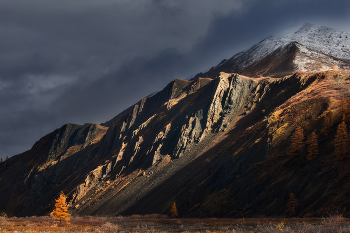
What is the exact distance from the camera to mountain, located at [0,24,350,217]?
109 feet

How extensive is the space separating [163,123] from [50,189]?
6260 centimetres

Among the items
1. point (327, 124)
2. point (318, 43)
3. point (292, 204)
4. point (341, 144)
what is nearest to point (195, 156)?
point (327, 124)

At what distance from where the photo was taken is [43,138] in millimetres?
164000

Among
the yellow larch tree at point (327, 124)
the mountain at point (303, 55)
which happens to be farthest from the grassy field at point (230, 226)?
the mountain at point (303, 55)

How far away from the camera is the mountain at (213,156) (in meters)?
33.2

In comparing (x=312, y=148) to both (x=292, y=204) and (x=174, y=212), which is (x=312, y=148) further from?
(x=174, y=212)

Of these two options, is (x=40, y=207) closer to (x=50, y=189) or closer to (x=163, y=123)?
(x=50, y=189)

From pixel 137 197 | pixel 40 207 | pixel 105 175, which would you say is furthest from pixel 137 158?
pixel 40 207

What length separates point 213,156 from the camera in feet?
205

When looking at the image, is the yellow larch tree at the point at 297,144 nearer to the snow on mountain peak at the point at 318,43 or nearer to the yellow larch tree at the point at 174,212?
the yellow larch tree at the point at 174,212

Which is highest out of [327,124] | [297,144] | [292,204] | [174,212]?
[327,124]

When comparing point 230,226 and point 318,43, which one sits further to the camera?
point 318,43

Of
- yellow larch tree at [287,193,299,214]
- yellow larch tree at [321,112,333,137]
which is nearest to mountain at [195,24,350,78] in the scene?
yellow larch tree at [321,112,333,137]

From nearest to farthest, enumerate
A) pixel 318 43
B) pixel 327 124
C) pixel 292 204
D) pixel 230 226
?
pixel 230 226, pixel 292 204, pixel 327 124, pixel 318 43
